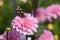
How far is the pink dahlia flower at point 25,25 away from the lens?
3.08 ft

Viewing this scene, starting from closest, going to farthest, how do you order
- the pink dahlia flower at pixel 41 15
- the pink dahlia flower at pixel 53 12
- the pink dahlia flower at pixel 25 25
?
the pink dahlia flower at pixel 25 25
the pink dahlia flower at pixel 53 12
the pink dahlia flower at pixel 41 15

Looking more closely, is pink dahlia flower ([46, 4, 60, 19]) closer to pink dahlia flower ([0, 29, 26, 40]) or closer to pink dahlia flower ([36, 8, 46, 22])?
pink dahlia flower ([36, 8, 46, 22])

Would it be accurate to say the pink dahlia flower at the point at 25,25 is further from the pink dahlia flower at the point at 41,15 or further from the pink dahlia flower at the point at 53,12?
the pink dahlia flower at the point at 41,15

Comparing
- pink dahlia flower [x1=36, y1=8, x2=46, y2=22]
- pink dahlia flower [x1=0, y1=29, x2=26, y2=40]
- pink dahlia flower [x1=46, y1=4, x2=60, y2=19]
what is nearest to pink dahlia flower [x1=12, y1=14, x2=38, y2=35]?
pink dahlia flower [x1=0, y1=29, x2=26, y2=40]

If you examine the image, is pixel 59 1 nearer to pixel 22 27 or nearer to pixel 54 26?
pixel 54 26

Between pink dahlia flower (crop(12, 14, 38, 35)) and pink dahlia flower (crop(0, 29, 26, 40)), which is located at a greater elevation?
pink dahlia flower (crop(12, 14, 38, 35))

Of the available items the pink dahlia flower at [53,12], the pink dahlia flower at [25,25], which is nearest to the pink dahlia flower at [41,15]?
the pink dahlia flower at [53,12]

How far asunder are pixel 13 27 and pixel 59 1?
1.33m

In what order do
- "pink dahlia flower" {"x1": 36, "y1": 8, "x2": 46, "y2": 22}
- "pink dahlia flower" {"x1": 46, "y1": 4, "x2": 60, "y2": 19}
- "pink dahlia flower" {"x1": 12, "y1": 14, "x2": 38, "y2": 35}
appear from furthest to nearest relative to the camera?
"pink dahlia flower" {"x1": 36, "y1": 8, "x2": 46, "y2": 22} → "pink dahlia flower" {"x1": 46, "y1": 4, "x2": 60, "y2": 19} → "pink dahlia flower" {"x1": 12, "y1": 14, "x2": 38, "y2": 35}

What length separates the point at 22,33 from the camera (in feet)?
3.10

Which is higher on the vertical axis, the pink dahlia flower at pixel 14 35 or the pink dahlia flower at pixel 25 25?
the pink dahlia flower at pixel 25 25

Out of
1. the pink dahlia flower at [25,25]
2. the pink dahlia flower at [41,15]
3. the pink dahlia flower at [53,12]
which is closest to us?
the pink dahlia flower at [25,25]

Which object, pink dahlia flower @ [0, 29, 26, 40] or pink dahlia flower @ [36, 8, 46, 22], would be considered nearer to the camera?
pink dahlia flower @ [0, 29, 26, 40]

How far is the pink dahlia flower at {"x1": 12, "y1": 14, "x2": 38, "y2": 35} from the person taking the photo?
94 centimetres
